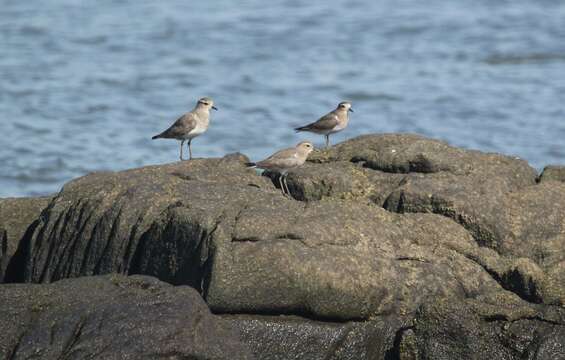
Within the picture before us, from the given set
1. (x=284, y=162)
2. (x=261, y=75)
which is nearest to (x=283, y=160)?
(x=284, y=162)

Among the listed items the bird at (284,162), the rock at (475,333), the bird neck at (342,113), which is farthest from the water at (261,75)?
the rock at (475,333)

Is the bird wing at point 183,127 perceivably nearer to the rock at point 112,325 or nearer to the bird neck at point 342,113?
the bird neck at point 342,113

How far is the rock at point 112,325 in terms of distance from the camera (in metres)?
9.66

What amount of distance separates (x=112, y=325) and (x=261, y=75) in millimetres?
22917

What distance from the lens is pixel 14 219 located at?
13.2 metres

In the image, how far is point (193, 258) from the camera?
11242mm

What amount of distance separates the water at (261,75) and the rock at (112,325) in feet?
33.9

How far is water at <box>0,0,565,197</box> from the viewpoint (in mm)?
24297

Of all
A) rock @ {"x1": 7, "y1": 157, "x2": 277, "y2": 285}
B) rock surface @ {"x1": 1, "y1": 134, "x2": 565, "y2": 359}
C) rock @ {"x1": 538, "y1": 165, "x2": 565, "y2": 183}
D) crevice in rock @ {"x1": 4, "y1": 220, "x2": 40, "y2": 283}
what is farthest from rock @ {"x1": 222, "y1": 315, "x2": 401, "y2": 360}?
rock @ {"x1": 538, "y1": 165, "x2": 565, "y2": 183}

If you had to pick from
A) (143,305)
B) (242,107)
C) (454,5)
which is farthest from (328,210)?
(454,5)

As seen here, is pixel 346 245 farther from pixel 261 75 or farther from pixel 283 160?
pixel 261 75

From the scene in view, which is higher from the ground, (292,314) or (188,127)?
(188,127)

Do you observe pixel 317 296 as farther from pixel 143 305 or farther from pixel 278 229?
pixel 143 305

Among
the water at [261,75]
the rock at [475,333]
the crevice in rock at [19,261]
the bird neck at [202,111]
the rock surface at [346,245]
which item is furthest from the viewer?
the water at [261,75]
